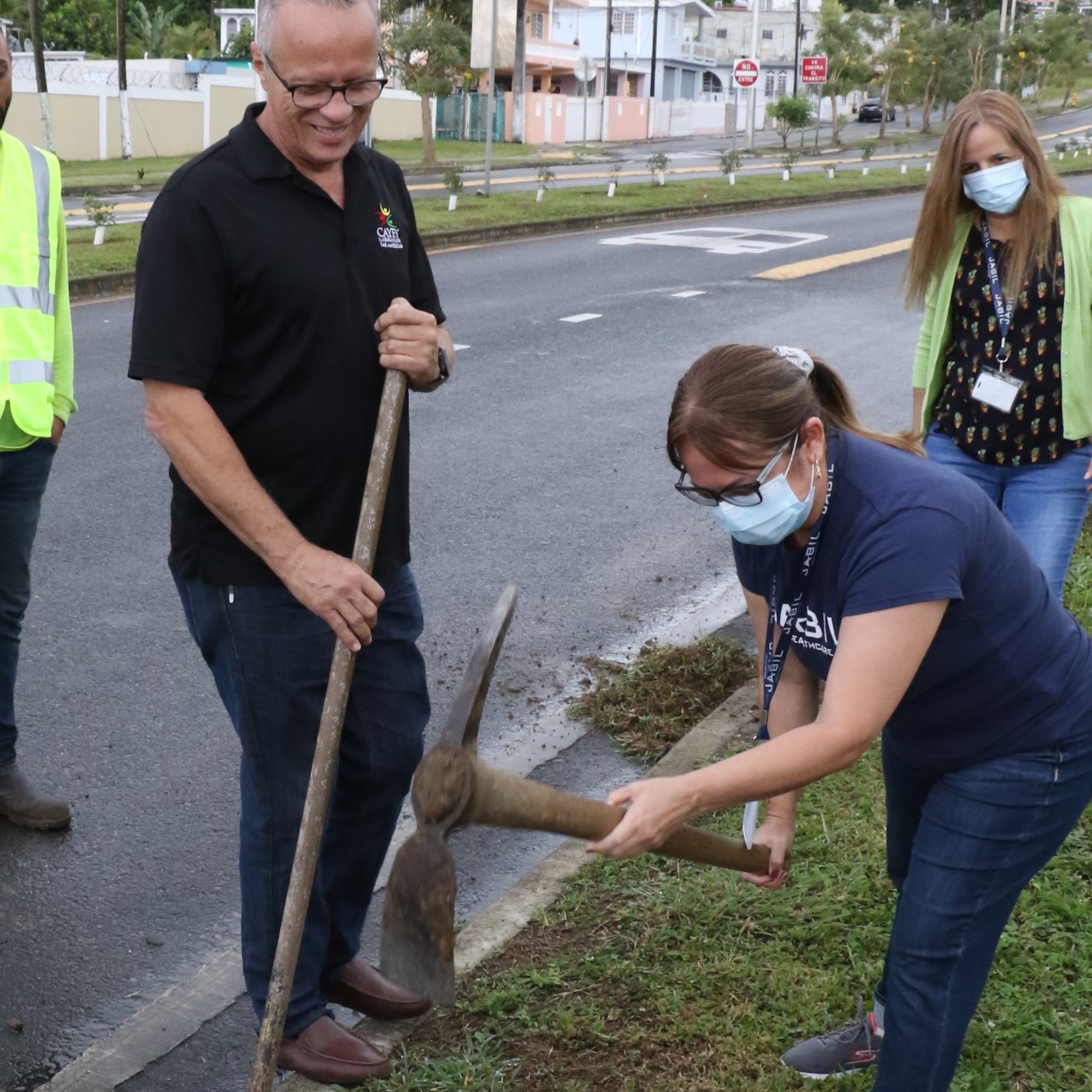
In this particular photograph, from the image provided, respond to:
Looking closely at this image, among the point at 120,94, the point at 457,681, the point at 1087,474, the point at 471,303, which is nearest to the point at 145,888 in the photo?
the point at 457,681

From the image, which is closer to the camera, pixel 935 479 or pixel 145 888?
pixel 935 479

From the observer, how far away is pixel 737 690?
4.83m

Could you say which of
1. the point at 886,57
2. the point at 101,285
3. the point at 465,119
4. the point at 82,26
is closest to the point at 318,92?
the point at 101,285

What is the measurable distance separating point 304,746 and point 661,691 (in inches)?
87.0

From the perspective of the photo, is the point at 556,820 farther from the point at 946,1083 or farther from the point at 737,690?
the point at 737,690

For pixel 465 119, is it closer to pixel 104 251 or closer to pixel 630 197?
pixel 630 197

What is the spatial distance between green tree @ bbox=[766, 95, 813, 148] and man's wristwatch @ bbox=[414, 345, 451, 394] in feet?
142

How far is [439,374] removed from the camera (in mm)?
2914

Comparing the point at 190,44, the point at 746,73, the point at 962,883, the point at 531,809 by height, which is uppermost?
the point at 190,44

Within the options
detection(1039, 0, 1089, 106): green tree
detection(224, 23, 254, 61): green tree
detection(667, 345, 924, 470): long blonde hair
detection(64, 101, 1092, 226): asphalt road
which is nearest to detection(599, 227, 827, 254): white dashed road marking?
detection(64, 101, 1092, 226): asphalt road

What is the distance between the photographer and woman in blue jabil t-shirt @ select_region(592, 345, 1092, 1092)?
6.92 feet

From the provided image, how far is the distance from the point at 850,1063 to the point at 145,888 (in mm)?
1858

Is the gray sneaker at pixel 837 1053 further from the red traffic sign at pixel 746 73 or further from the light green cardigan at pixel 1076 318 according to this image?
the red traffic sign at pixel 746 73

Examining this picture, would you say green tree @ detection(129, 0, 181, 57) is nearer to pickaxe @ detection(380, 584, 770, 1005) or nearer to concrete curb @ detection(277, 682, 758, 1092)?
concrete curb @ detection(277, 682, 758, 1092)
